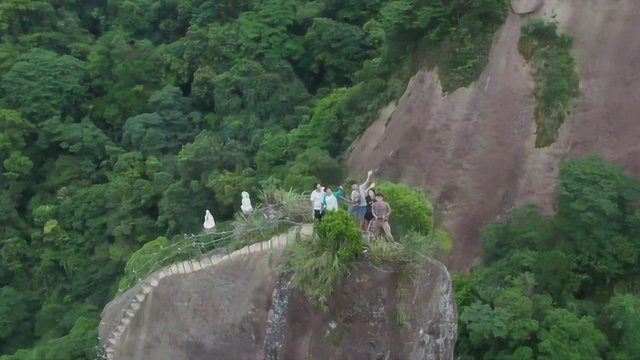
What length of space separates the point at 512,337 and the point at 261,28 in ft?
47.3

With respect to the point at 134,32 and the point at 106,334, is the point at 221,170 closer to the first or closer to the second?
the point at 106,334

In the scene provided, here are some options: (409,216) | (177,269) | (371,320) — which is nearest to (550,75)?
(409,216)

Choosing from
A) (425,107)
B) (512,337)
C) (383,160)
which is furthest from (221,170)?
(512,337)

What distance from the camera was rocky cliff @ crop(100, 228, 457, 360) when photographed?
10641mm

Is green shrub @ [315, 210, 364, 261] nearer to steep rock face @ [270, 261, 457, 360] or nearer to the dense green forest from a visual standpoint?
steep rock face @ [270, 261, 457, 360]

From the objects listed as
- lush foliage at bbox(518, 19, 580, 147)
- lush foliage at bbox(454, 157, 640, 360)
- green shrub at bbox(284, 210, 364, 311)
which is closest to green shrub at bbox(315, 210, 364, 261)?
green shrub at bbox(284, 210, 364, 311)

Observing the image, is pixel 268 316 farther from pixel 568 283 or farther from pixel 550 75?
pixel 550 75

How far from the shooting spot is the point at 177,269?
12.4 m

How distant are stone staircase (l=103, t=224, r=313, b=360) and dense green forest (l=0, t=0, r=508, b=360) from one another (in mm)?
5306

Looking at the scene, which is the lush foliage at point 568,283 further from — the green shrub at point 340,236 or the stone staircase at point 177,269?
the green shrub at point 340,236

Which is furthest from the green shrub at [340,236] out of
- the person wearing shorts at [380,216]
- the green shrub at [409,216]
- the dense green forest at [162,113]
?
the dense green forest at [162,113]

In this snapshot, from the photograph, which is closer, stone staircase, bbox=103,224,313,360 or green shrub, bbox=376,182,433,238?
stone staircase, bbox=103,224,313,360

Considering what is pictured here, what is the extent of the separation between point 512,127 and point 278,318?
8849mm

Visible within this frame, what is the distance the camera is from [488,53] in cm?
1770
